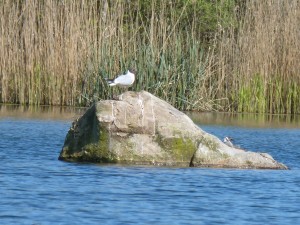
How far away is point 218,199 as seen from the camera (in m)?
12.0

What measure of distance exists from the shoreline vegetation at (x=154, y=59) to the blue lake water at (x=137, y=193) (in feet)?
27.0

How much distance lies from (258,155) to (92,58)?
1065 centimetres

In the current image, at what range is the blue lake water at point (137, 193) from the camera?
10656 millimetres

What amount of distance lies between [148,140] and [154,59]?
10118mm

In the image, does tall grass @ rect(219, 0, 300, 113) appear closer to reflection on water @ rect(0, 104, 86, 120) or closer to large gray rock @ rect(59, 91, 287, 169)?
reflection on water @ rect(0, 104, 86, 120)

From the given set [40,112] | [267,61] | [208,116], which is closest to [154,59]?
[208,116]

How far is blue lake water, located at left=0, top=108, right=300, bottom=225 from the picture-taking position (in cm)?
1066

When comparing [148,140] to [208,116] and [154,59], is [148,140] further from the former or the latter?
[154,59]

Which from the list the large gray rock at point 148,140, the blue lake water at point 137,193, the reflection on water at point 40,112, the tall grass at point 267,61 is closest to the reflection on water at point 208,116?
the reflection on water at point 40,112

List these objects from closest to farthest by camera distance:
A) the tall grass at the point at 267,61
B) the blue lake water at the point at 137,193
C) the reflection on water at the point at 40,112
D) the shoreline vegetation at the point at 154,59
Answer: the blue lake water at the point at 137,193 → the reflection on water at the point at 40,112 → the shoreline vegetation at the point at 154,59 → the tall grass at the point at 267,61

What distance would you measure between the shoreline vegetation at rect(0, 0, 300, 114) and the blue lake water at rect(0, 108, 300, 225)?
8.22 metres

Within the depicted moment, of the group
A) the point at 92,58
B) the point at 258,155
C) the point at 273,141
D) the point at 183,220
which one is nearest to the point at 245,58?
the point at 92,58

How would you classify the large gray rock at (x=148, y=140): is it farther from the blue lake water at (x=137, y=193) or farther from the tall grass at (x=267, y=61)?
the tall grass at (x=267, y=61)

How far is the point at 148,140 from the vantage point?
14.5 m
